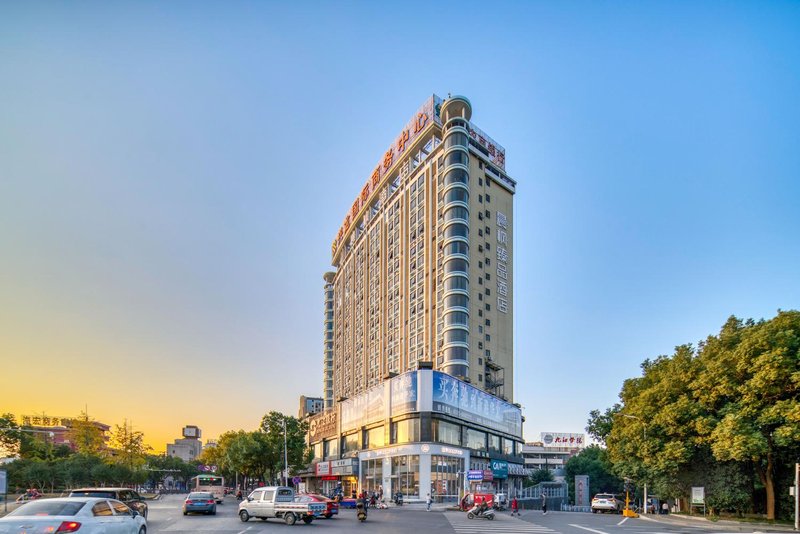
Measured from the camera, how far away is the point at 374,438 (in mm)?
70625

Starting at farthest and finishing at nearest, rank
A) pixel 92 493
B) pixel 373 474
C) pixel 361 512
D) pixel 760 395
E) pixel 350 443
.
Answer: pixel 350 443, pixel 373 474, pixel 760 395, pixel 361 512, pixel 92 493

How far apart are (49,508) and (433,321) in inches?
2827

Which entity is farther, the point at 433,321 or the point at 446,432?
the point at 433,321

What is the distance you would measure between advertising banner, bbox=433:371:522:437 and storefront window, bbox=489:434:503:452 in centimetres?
118

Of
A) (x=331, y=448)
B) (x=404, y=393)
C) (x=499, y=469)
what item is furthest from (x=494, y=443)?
(x=331, y=448)

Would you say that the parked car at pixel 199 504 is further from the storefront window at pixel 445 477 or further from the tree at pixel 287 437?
the tree at pixel 287 437

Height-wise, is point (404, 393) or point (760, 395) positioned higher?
point (760, 395)

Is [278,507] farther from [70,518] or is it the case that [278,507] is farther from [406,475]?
[406,475]

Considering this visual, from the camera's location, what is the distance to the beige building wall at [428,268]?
84.4m

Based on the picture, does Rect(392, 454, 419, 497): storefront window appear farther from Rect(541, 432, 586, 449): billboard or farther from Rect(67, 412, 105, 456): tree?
Rect(541, 432, 586, 449): billboard

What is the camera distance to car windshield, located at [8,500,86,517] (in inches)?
504

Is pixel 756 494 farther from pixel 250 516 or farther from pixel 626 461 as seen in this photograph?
pixel 250 516

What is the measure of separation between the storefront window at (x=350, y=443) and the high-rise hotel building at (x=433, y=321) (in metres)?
0.13

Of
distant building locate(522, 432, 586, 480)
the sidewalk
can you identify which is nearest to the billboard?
distant building locate(522, 432, 586, 480)
